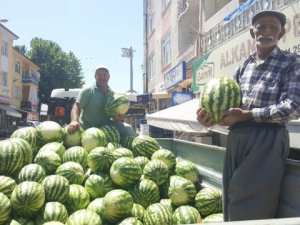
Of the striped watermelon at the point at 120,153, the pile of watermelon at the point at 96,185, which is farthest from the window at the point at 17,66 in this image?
the striped watermelon at the point at 120,153

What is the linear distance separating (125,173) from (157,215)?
0.63 m

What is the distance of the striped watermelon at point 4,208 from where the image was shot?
348cm

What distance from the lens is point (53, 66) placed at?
5216 centimetres

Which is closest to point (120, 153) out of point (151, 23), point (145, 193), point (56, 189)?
point (145, 193)

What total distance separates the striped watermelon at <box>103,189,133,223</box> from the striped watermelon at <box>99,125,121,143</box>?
53.1 inches

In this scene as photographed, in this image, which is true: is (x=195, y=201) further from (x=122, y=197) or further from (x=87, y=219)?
(x=87, y=219)

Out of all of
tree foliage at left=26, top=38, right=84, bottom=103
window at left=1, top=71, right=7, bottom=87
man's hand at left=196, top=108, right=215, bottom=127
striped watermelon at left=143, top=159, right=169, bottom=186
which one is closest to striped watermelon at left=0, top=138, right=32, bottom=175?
striped watermelon at left=143, top=159, right=169, bottom=186

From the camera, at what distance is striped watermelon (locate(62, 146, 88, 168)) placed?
177 inches

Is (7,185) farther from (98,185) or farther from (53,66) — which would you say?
(53,66)

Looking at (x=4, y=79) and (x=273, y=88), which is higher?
(x=4, y=79)

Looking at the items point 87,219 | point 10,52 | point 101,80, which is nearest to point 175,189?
point 87,219

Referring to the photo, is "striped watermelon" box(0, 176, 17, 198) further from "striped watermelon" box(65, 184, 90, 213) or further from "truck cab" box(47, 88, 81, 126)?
"truck cab" box(47, 88, 81, 126)

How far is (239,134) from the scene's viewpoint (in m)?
2.95

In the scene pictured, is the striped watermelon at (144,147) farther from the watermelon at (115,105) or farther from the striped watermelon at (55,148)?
the striped watermelon at (55,148)
